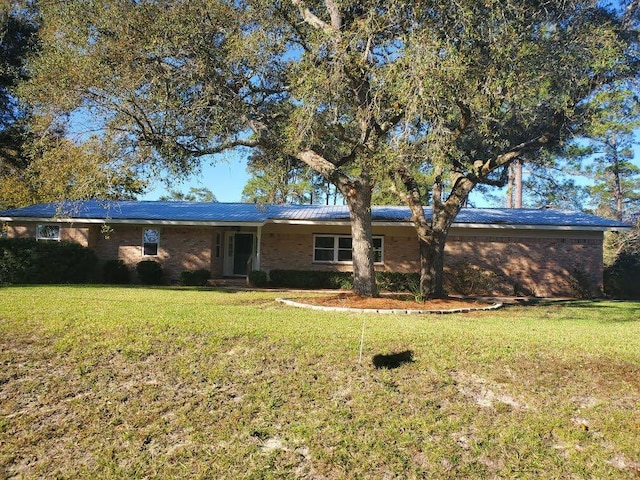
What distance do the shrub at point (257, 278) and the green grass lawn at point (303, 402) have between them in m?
9.95

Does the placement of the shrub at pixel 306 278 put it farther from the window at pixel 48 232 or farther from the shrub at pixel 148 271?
the window at pixel 48 232

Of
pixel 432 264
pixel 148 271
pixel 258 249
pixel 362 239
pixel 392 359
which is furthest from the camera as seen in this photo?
pixel 258 249

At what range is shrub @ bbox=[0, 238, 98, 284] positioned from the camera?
1630cm

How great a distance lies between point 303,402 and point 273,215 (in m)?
14.7

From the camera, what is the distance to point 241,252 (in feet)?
69.3

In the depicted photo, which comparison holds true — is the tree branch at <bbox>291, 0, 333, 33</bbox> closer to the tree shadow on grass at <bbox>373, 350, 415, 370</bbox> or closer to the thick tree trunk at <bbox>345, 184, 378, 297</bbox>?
the thick tree trunk at <bbox>345, 184, 378, 297</bbox>

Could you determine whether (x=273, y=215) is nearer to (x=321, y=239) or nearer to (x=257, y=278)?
(x=321, y=239)

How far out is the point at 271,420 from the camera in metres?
4.88

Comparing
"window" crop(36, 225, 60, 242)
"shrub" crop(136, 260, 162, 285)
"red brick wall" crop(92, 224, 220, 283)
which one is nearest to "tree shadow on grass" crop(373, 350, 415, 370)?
"red brick wall" crop(92, 224, 220, 283)

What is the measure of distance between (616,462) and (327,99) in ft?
24.4

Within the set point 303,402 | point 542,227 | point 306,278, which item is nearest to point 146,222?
point 306,278

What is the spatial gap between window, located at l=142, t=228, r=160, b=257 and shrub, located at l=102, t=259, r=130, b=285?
1.06 m

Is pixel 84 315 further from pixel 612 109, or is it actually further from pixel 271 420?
pixel 612 109

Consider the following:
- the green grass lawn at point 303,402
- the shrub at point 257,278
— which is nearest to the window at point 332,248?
the shrub at point 257,278
